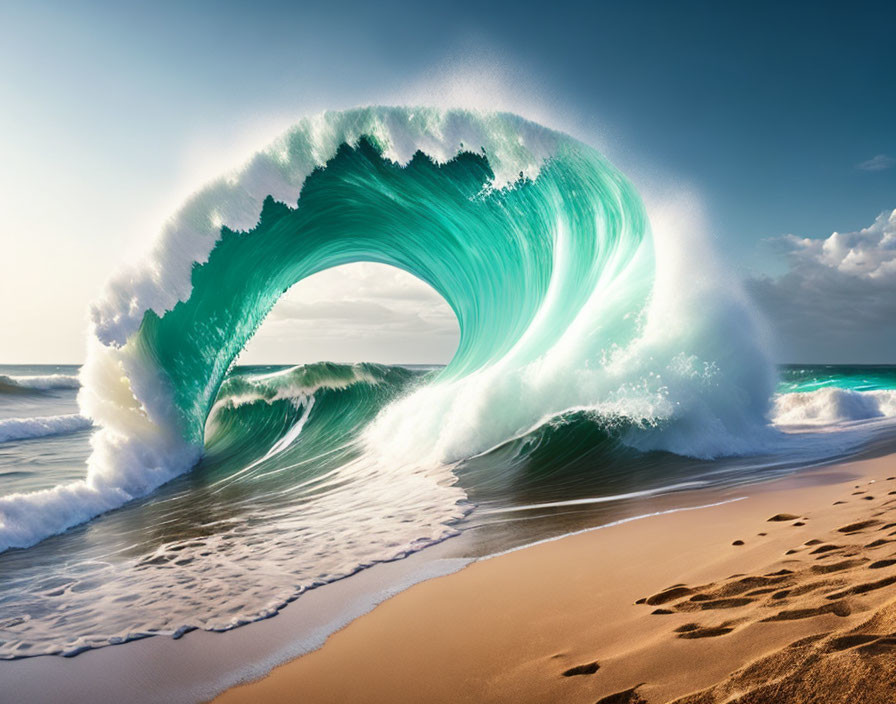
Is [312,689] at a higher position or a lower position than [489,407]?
lower

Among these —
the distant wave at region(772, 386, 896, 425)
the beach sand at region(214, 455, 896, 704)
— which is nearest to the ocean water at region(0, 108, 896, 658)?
the beach sand at region(214, 455, 896, 704)

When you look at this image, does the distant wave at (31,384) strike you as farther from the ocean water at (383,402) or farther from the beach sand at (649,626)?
the beach sand at (649,626)

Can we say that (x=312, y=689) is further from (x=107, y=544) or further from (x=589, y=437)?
(x=589, y=437)

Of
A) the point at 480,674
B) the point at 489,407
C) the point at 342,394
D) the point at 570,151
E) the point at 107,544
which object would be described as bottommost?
the point at 480,674

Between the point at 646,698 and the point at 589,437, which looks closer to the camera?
the point at 646,698

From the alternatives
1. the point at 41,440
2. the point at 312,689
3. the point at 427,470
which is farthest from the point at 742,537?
the point at 41,440

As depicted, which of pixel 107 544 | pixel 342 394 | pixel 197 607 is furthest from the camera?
pixel 342 394
